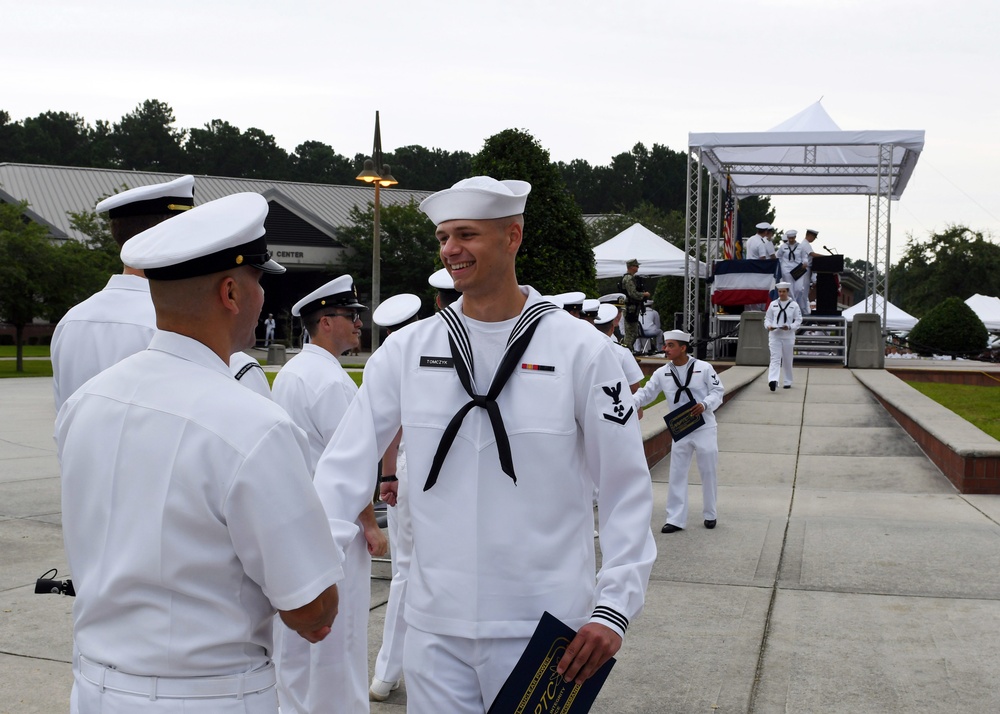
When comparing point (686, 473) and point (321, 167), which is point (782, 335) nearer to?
point (686, 473)

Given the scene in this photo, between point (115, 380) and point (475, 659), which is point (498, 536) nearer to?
point (475, 659)

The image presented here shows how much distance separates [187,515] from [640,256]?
2885 centimetres

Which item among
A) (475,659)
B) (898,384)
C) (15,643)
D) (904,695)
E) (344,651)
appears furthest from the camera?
(898,384)

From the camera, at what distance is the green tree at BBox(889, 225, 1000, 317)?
67125mm

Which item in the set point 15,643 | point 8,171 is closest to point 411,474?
point 15,643

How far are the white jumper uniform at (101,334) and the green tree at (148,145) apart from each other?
105 meters

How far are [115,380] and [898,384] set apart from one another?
59.0 feet

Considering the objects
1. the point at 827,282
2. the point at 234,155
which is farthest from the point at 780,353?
the point at 234,155

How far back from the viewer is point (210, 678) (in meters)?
2.01

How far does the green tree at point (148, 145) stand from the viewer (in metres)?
105

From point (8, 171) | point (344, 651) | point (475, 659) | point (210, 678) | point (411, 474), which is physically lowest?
point (344, 651)

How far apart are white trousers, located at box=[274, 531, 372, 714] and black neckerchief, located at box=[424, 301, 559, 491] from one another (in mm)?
1383

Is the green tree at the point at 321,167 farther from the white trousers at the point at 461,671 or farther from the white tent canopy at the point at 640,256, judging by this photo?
the white trousers at the point at 461,671

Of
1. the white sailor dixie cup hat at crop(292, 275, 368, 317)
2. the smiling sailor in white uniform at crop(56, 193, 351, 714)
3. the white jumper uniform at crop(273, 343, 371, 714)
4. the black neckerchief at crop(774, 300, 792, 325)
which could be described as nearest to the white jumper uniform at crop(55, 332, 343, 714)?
the smiling sailor in white uniform at crop(56, 193, 351, 714)
